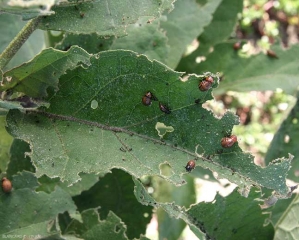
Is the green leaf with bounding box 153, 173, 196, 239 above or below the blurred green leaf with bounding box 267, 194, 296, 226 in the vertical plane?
below

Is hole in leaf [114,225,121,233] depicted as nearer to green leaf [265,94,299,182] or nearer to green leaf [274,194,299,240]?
green leaf [274,194,299,240]

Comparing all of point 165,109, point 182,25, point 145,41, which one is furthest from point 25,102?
point 182,25

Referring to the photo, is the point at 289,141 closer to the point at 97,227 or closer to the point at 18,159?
the point at 97,227

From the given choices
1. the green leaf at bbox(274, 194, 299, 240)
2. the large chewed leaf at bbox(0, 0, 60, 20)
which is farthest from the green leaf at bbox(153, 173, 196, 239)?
the large chewed leaf at bbox(0, 0, 60, 20)

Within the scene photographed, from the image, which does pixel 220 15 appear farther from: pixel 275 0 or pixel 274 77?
pixel 275 0

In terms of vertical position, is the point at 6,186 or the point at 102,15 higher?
the point at 102,15

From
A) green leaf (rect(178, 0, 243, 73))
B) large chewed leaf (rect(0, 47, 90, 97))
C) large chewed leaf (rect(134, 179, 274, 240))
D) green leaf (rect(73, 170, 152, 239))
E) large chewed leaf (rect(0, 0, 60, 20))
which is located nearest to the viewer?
large chewed leaf (rect(0, 0, 60, 20))

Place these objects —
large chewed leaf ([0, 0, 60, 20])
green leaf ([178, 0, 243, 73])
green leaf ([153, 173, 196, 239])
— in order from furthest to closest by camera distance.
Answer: green leaf ([178, 0, 243, 73]), green leaf ([153, 173, 196, 239]), large chewed leaf ([0, 0, 60, 20])
